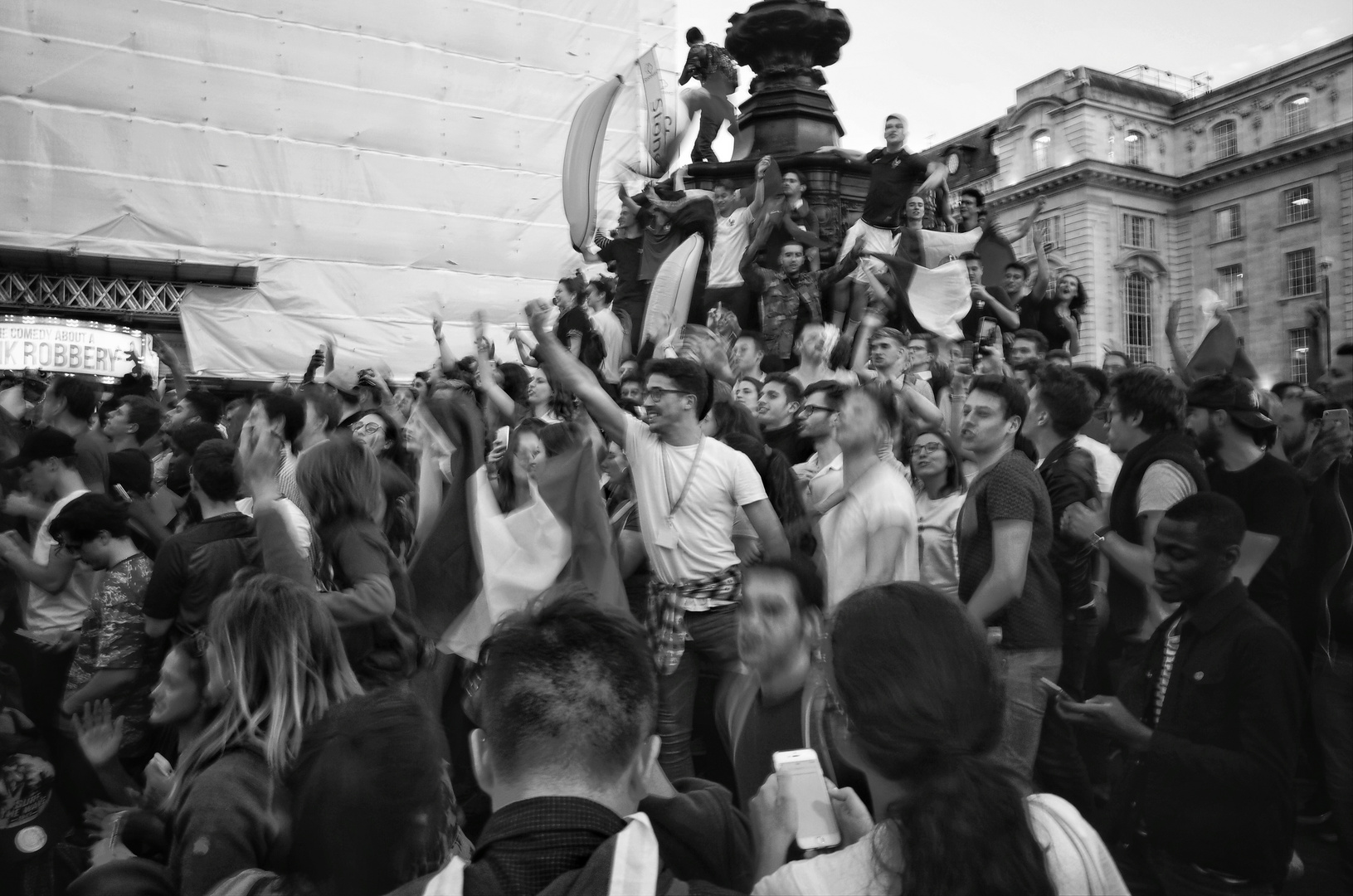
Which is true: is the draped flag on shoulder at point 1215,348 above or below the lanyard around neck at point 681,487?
above

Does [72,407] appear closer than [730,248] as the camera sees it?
Yes

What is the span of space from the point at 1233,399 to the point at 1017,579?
123 centimetres

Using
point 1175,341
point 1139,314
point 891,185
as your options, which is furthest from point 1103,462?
point 1139,314

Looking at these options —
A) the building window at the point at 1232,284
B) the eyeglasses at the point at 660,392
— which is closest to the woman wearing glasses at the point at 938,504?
the eyeglasses at the point at 660,392

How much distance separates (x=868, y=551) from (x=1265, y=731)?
1671mm

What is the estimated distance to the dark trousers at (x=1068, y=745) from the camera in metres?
4.28

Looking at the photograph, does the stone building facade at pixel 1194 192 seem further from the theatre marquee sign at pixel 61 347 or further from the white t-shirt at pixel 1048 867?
the white t-shirt at pixel 1048 867

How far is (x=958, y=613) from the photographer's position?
177 cm

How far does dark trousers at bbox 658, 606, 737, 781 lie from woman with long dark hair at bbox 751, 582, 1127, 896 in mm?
2551

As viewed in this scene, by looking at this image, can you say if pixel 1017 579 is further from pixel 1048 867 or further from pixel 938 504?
pixel 1048 867

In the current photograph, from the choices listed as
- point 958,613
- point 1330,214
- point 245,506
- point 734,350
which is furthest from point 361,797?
point 1330,214

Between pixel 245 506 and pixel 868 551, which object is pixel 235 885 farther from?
pixel 245 506

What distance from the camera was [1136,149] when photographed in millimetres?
55750

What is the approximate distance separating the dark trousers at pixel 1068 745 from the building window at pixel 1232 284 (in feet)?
162
